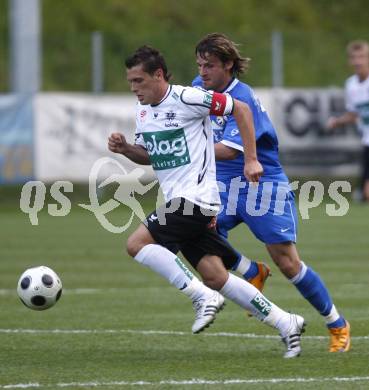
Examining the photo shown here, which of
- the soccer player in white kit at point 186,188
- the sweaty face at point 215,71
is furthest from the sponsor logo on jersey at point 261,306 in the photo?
the sweaty face at point 215,71

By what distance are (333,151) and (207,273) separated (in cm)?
1664

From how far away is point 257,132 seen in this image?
7.87 m

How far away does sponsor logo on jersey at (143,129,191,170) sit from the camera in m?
7.42

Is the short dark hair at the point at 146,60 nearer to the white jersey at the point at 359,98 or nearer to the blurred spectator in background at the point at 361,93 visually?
the blurred spectator in background at the point at 361,93

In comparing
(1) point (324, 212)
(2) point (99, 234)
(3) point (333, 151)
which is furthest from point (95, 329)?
(3) point (333, 151)

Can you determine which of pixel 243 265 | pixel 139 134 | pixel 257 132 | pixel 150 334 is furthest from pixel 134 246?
pixel 243 265

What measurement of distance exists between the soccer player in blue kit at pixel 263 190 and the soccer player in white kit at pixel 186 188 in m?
0.36

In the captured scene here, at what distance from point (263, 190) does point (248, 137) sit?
0.78 metres

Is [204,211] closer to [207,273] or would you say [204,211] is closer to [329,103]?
[207,273]

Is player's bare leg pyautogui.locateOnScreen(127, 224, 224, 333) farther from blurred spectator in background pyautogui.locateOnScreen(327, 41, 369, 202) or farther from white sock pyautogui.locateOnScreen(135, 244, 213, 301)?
blurred spectator in background pyautogui.locateOnScreen(327, 41, 369, 202)

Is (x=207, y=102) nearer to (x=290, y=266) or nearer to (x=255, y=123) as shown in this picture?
(x=255, y=123)

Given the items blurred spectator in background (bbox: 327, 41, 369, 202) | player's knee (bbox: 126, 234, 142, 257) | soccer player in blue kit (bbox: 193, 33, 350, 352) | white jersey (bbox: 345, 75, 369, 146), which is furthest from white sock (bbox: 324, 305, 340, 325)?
white jersey (bbox: 345, 75, 369, 146)

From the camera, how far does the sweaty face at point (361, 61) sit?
1650 cm

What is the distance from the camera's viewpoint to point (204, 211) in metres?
7.39
